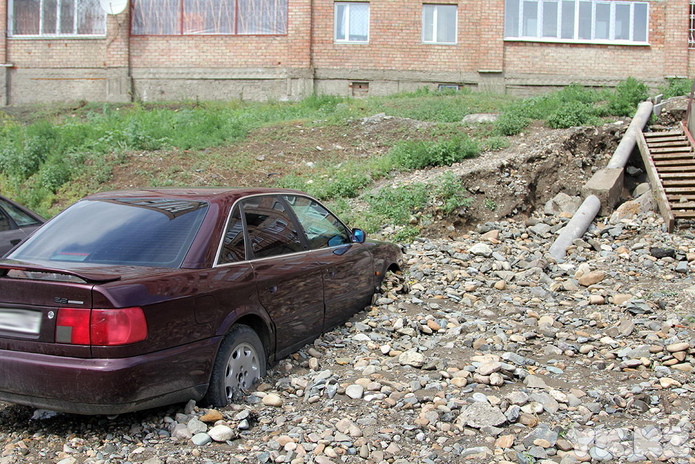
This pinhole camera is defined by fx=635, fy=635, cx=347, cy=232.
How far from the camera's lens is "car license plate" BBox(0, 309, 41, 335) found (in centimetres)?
Answer: 365

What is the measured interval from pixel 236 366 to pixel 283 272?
0.83m

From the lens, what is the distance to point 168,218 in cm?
437

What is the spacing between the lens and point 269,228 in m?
4.92

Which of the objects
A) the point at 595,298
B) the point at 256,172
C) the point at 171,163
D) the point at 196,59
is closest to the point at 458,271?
the point at 595,298

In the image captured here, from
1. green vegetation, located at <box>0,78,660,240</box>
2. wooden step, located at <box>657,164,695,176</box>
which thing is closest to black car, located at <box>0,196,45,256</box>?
green vegetation, located at <box>0,78,660,240</box>

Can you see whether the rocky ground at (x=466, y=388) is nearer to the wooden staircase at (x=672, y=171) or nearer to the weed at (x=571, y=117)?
the wooden staircase at (x=672, y=171)

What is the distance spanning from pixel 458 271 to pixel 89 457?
516cm

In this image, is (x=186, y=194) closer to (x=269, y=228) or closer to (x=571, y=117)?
(x=269, y=228)

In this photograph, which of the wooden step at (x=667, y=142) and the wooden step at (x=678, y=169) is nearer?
the wooden step at (x=678, y=169)

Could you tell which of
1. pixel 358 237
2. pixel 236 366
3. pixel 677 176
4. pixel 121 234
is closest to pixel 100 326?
pixel 121 234

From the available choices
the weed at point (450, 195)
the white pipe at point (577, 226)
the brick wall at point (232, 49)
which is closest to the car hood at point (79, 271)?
the white pipe at point (577, 226)

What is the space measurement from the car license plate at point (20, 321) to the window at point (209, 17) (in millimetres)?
18055

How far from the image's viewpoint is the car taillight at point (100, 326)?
3.51m

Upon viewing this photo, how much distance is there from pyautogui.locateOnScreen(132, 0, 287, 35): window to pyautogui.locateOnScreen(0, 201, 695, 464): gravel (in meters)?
15.3
